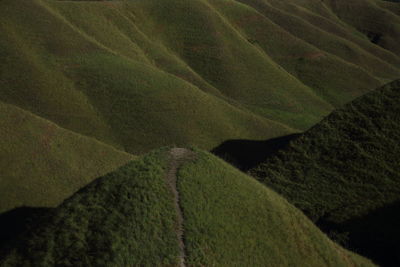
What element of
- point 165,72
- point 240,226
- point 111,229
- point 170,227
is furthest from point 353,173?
point 165,72

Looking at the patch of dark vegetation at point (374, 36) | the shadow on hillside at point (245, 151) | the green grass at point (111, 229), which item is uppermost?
the green grass at point (111, 229)

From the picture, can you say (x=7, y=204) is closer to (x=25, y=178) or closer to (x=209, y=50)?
(x=25, y=178)

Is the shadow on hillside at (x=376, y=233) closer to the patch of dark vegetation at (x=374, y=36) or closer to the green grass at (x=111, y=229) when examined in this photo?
the green grass at (x=111, y=229)

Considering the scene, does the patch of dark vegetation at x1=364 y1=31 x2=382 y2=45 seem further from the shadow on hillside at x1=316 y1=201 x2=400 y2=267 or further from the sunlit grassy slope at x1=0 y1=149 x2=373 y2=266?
the sunlit grassy slope at x1=0 y1=149 x2=373 y2=266

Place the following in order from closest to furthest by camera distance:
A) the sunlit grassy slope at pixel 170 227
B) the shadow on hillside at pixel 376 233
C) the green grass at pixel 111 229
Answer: the green grass at pixel 111 229
the sunlit grassy slope at pixel 170 227
the shadow on hillside at pixel 376 233

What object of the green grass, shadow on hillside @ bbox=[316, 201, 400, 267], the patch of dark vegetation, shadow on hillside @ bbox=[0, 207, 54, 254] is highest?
the green grass

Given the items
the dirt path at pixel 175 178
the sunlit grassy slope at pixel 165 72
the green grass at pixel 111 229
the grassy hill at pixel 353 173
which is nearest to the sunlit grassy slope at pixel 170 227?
the green grass at pixel 111 229

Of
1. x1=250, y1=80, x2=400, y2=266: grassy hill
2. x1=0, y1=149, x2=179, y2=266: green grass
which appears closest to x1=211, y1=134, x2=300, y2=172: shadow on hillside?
x1=250, y1=80, x2=400, y2=266: grassy hill
